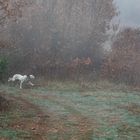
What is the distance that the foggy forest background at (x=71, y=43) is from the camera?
44.5 meters

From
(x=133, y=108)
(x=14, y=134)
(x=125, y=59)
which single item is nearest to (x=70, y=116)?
(x=14, y=134)

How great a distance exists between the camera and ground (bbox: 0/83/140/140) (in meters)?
17.8

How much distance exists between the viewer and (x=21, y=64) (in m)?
44.4

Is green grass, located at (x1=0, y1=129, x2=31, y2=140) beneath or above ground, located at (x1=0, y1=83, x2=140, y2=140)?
beneath

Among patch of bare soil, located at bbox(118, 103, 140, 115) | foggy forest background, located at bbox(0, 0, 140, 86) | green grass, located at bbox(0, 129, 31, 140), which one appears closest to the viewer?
green grass, located at bbox(0, 129, 31, 140)

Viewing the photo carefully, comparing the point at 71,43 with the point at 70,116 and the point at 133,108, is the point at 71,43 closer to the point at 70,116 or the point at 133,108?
the point at 133,108

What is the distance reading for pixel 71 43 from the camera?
47938 mm

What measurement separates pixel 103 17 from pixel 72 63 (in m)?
7.41

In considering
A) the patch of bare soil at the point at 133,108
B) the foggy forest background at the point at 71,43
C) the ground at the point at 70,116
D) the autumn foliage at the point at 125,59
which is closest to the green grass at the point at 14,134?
the ground at the point at 70,116

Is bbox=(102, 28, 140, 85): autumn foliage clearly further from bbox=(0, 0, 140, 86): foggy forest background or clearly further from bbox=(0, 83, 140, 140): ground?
bbox=(0, 83, 140, 140): ground

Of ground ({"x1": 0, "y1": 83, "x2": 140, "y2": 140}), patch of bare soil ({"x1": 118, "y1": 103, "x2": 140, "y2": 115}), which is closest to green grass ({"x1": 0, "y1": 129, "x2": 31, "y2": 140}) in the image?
ground ({"x1": 0, "y1": 83, "x2": 140, "y2": 140})

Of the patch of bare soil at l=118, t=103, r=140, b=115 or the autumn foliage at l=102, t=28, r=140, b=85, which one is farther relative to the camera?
the autumn foliage at l=102, t=28, r=140, b=85

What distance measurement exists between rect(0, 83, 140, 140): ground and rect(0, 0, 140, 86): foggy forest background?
10150 millimetres

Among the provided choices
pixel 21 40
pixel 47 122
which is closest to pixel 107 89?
pixel 21 40
